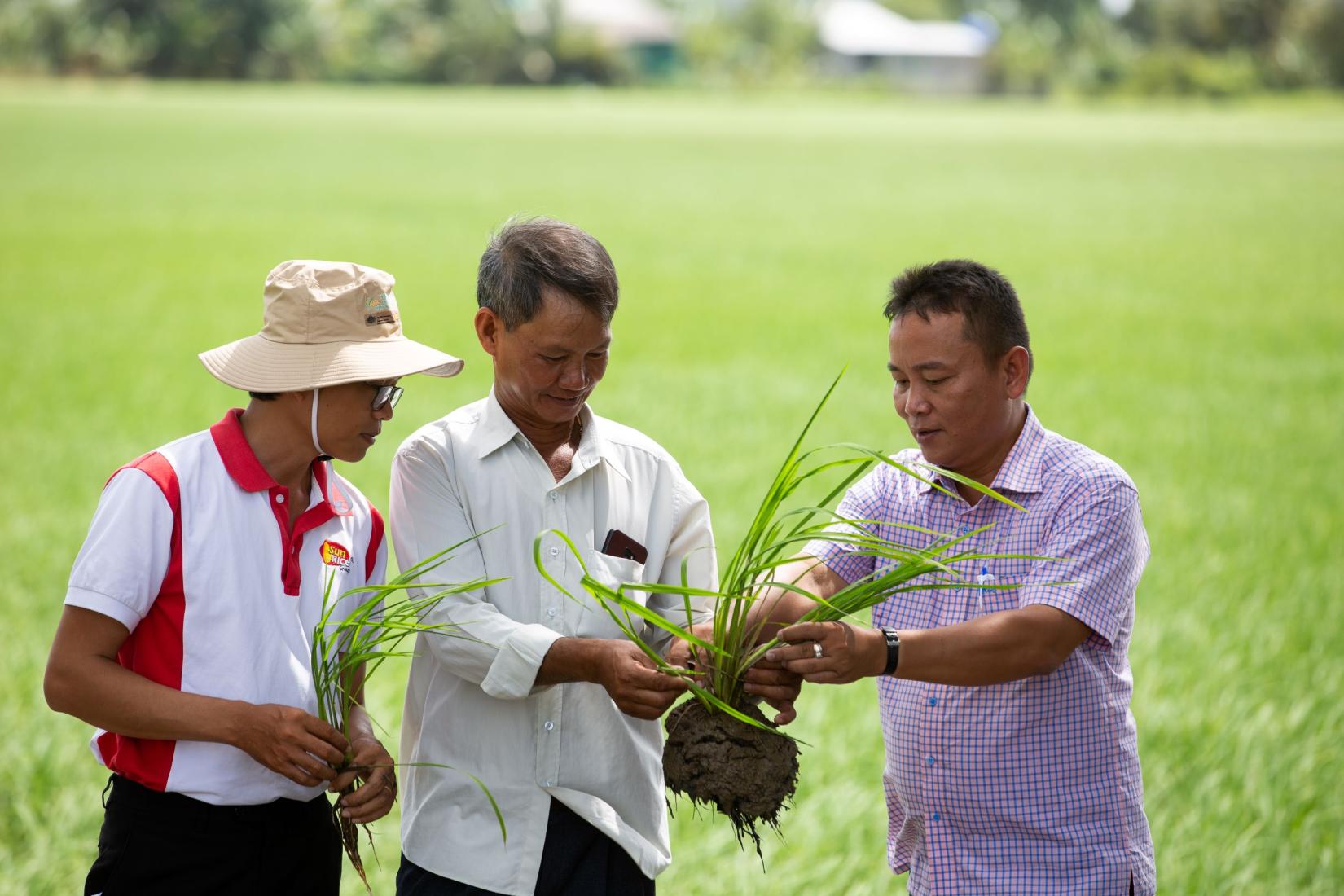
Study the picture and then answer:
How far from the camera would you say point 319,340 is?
2525mm

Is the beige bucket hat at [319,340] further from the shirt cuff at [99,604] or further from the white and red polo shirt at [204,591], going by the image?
the shirt cuff at [99,604]

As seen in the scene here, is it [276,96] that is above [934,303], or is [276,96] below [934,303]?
below

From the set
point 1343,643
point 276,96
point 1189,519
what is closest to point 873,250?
point 1189,519

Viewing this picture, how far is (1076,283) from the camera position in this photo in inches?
763

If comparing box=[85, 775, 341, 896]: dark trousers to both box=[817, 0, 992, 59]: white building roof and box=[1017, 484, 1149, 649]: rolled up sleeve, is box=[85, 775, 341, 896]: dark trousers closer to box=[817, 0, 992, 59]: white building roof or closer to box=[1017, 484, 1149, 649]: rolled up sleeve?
box=[1017, 484, 1149, 649]: rolled up sleeve

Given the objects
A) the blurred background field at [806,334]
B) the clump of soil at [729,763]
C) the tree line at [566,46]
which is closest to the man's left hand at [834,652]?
the clump of soil at [729,763]

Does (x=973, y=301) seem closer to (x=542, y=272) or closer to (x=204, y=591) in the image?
(x=542, y=272)

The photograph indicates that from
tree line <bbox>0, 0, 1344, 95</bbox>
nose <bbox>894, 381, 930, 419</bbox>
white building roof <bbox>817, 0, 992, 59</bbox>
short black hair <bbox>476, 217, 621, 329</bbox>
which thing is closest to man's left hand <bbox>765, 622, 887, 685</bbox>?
nose <bbox>894, 381, 930, 419</bbox>

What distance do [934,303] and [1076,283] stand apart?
17699 millimetres

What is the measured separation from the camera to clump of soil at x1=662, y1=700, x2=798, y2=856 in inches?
102

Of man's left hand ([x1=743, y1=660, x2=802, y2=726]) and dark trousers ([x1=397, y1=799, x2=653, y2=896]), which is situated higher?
man's left hand ([x1=743, y1=660, x2=802, y2=726])

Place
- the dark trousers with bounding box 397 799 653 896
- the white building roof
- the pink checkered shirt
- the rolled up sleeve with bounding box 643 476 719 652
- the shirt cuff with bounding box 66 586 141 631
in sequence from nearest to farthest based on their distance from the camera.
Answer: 1. the shirt cuff with bounding box 66 586 141 631
2. the pink checkered shirt
3. the dark trousers with bounding box 397 799 653 896
4. the rolled up sleeve with bounding box 643 476 719 652
5. the white building roof

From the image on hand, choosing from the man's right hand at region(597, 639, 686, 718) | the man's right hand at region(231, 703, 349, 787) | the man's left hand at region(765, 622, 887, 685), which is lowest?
the man's right hand at region(231, 703, 349, 787)

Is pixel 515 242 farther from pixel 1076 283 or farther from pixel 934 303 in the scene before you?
pixel 1076 283
